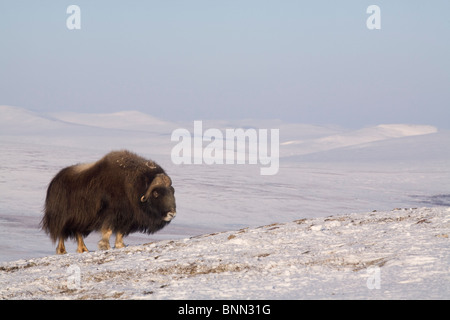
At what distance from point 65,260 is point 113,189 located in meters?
1.82

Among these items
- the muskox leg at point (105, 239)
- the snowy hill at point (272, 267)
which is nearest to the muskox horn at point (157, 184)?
the muskox leg at point (105, 239)

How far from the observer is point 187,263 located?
20.4 feet

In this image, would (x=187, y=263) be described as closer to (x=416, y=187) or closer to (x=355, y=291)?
(x=355, y=291)

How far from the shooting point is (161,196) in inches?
367

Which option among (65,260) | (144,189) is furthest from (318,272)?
(144,189)

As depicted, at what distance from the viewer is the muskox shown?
9133 millimetres

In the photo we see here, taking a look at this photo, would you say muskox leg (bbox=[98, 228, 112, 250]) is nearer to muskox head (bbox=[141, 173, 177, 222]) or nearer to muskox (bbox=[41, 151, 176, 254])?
muskox (bbox=[41, 151, 176, 254])

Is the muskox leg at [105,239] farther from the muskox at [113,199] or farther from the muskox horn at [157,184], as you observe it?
the muskox horn at [157,184]

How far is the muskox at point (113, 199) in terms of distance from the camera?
9.13m

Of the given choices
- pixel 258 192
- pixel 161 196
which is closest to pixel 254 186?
pixel 258 192

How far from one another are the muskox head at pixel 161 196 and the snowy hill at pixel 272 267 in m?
1.23

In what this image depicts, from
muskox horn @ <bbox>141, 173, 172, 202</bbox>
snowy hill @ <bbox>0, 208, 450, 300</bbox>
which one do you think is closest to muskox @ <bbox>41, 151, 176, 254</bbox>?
muskox horn @ <bbox>141, 173, 172, 202</bbox>

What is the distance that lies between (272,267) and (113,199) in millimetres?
3928

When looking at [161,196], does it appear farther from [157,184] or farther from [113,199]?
[113,199]
